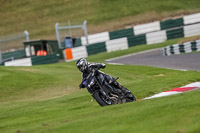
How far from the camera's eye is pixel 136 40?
110ft

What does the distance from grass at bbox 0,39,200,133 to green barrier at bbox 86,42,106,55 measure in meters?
11.3

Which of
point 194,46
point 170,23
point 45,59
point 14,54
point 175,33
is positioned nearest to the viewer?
point 194,46

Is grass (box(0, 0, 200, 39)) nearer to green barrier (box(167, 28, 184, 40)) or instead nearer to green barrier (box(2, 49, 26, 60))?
green barrier (box(2, 49, 26, 60))

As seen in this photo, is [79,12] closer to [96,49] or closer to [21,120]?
[96,49]

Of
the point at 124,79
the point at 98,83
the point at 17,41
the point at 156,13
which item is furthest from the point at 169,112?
the point at 156,13

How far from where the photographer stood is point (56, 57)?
3228cm

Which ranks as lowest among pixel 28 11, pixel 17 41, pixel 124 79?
pixel 124 79

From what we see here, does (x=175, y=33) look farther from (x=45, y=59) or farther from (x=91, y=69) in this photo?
(x=91, y=69)

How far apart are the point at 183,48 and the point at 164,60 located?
2572mm

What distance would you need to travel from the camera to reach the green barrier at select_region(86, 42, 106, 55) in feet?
107

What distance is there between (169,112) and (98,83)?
3.04m

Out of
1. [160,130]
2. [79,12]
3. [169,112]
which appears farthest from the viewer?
[79,12]

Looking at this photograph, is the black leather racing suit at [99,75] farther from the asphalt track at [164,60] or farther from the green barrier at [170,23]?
the green barrier at [170,23]

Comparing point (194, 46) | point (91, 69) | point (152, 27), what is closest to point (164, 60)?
point (194, 46)
